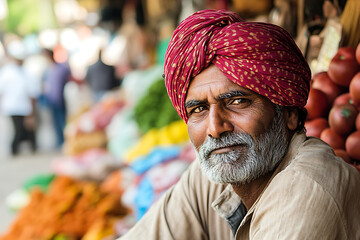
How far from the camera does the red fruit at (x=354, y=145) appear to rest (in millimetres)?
2090

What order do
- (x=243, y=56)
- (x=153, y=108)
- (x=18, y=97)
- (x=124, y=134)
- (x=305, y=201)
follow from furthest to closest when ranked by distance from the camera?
(x=18, y=97), (x=124, y=134), (x=153, y=108), (x=243, y=56), (x=305, y=201)

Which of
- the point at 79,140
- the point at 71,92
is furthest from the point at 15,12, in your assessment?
the point at 79,140

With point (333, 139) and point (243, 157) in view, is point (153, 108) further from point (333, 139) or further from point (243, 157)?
point (243, 157)

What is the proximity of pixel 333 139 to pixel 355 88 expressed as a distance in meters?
0.26

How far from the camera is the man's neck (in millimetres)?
1686

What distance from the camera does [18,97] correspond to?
28.7 ft

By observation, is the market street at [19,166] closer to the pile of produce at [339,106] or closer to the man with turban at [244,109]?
the pile of produce at [339,106]

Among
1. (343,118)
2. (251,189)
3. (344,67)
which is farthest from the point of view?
(344,67)

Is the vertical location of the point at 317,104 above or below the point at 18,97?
above

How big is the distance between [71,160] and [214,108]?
4.07m

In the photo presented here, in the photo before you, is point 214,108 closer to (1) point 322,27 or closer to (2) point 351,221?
(2) point 351,221

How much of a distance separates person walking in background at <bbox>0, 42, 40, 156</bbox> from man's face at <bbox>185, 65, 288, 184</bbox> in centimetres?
769

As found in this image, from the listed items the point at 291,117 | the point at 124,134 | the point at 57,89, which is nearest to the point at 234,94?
the point at 291,117

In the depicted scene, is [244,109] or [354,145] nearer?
[244,109]
